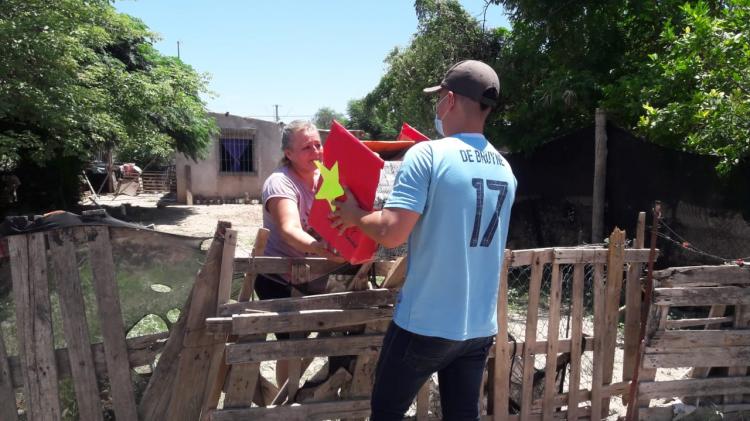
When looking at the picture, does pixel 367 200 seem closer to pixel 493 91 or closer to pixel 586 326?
pixel 493 91

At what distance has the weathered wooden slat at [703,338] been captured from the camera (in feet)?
11.1

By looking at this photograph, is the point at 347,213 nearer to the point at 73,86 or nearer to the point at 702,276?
the point at 702,276

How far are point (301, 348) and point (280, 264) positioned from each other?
39cm

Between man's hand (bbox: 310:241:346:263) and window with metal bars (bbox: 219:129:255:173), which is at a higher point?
window with metal bars (bbox: 219:129:255:173)

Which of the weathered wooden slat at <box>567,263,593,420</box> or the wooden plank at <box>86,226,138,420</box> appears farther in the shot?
the weathered wooden slat at <box>567,263,593,420</box>

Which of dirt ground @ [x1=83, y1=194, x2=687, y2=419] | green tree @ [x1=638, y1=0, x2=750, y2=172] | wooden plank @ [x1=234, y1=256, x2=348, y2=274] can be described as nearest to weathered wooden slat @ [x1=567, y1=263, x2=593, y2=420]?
wooden plank @ [x1=234, y1=256, x2=348, y2=274]

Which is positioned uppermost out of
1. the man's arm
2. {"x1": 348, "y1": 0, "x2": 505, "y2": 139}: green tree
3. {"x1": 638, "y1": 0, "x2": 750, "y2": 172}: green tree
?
{"x1": 348, "y1": 0, "x2": 505, "y2": 139}: green tree

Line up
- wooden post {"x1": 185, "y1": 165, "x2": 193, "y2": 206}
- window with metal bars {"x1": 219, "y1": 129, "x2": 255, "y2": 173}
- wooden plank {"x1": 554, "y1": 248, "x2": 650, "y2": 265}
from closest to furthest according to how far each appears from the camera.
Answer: wooden plank {"x1": 554, "y1": 248, "x2": 650, "y2": 265} < wooden post {"x1": 185, "y1": 165, "x2": 193, "y2": 206} < window with metal bars {"x1": 219, "y1": 129, "x2": 255, "y2": 173}

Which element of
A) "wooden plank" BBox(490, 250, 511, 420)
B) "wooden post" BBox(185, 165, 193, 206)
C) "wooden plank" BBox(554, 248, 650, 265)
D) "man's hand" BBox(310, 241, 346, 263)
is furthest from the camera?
"wooden post" BBox(185, 165, 193, 206)

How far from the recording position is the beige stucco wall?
63.5 ft

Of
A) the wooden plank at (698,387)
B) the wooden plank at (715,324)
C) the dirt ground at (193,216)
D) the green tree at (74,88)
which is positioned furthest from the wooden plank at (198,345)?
the dirt ground at (193,216)

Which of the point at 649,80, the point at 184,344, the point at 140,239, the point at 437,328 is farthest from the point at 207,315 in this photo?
the point at 649,80

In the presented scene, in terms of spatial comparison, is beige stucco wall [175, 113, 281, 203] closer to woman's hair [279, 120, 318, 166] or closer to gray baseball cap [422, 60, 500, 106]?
woman's hair [279, 120, 318, 166]

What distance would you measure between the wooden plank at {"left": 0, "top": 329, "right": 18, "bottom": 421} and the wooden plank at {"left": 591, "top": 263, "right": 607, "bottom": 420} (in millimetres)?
2936
